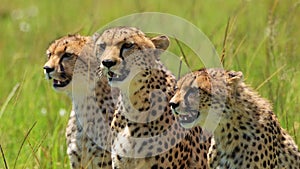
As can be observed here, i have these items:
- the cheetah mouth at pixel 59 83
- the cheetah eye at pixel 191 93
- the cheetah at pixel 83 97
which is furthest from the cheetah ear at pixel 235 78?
the cheetah mouth at pixel 59 83

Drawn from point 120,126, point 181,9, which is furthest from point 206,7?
point 120,126

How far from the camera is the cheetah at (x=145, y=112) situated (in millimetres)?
5090

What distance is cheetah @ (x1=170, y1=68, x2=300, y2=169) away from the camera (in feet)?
16.1

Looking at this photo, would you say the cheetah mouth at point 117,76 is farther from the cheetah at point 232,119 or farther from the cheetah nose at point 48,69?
the cheetah nose at point 48,69

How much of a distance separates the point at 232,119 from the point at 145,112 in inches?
20.3

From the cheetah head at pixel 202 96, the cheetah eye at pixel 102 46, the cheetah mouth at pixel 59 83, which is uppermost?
the cheetah eye at pixel 102 46

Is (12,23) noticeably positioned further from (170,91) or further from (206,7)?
(170,91)

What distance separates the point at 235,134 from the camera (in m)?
5.07

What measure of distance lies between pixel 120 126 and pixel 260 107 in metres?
0.81

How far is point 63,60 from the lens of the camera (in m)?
5.60

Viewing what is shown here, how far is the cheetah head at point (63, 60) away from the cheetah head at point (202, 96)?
0.89 m

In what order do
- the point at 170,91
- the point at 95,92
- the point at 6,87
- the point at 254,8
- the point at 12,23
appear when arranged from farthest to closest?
the point at 12,23
the point at 254,8
the point at 6,87
the point at 95,92
the point at 170,91

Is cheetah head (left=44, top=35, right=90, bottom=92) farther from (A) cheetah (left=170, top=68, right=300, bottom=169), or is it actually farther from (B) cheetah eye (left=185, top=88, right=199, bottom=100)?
(B) cheetah eye (left=185, top=88, right=199, bottom=100)

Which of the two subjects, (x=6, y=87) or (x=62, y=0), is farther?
(x=62, y=0)
